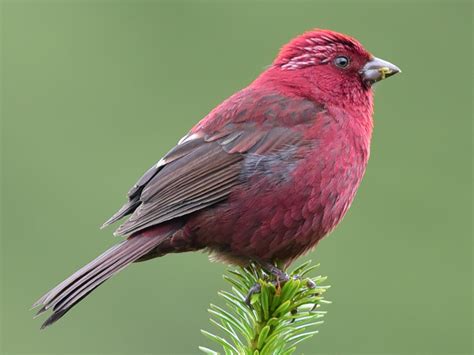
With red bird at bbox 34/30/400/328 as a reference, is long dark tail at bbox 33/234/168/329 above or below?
below

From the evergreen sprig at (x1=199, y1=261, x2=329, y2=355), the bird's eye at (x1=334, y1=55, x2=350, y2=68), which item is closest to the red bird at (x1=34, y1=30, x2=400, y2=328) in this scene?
the bird's eye at (x1=334, y1=55, x2=350, y2=68)

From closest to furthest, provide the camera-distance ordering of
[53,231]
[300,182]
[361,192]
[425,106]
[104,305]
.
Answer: [300,182], [104,305], [53,231], [361,192], [425,106]

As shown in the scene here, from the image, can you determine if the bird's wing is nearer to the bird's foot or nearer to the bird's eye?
the bird's foot

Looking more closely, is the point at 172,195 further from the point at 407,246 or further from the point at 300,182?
the point at 407,246

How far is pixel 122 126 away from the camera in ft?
34.5

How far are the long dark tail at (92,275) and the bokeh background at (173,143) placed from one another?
256 centimetres

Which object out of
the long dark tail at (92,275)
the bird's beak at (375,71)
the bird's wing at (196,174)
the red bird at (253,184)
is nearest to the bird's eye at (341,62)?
the bird's beak at (375,71)

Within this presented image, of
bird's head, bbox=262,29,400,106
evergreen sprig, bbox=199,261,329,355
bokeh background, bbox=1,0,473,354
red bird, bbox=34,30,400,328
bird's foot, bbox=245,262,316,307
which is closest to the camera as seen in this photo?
evergreen sprig, bbox=199,261,329,355

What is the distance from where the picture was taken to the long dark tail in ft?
17.4

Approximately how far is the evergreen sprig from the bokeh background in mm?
2947

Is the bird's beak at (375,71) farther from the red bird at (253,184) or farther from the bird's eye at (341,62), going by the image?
the red bird at (253,184)

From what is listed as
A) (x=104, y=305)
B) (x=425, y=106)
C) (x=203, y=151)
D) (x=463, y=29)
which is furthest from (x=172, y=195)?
(x=463, y=29)

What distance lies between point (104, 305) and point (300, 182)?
140 inches

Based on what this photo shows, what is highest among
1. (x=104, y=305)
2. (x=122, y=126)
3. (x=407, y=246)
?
(x=122, y=126)
